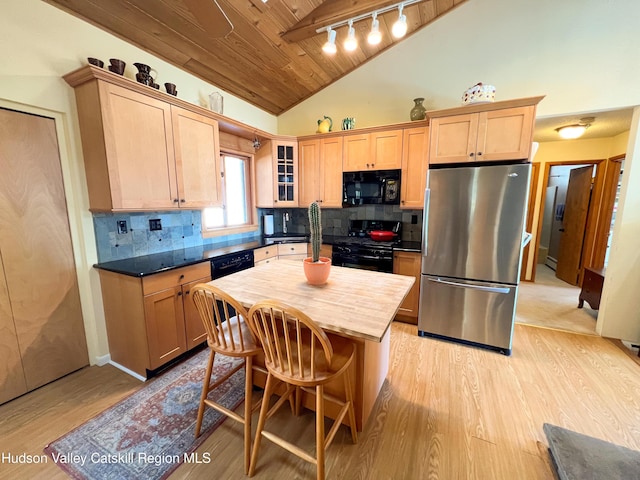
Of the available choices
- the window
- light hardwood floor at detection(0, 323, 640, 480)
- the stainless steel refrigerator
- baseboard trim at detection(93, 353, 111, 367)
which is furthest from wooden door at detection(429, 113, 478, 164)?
baseboard trim at detection(93, 353, 111, 367)

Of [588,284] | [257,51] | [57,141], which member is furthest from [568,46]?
[57,141]

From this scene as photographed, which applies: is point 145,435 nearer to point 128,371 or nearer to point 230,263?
point 128,371

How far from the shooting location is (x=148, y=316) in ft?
6.42

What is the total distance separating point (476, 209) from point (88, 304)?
3470 millimetres

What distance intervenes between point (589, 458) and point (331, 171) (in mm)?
3261

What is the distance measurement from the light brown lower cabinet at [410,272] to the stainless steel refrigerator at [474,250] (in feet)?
0.88

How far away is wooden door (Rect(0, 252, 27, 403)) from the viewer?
1.77m

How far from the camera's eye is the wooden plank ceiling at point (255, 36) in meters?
2.00

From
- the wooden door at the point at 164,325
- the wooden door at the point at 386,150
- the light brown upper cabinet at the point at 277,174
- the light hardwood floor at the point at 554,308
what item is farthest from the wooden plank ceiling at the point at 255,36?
the light hardwood floor at the point at 554,308

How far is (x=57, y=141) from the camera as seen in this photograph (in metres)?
1.95

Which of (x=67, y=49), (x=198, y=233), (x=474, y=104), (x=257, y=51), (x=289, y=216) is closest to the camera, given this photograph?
(x=67, y=49)

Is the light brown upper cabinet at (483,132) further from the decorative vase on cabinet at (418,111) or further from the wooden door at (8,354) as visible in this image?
the wooden door at (8,354)

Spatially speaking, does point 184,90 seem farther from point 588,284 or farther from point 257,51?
point 588,284

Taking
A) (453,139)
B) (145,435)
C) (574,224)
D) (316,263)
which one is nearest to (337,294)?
(316,263)
